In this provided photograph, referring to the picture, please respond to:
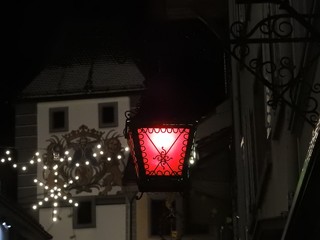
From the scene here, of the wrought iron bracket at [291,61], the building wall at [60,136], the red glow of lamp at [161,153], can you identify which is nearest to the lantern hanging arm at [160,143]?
the red glow of lamp at [161,153]

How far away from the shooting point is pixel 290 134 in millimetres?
6527

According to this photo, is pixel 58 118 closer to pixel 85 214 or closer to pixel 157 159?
pixel 85 214

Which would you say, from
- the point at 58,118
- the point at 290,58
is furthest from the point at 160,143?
the point at 58,118

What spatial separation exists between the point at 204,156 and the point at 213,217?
17.7 ft

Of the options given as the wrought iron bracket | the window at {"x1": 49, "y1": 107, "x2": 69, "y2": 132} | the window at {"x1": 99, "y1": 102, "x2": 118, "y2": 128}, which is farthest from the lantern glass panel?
the window at {"x1": 49, "y1": 107, "x2": 69, "y2": 132}

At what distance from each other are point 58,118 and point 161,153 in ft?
71.3

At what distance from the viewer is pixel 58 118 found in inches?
1148

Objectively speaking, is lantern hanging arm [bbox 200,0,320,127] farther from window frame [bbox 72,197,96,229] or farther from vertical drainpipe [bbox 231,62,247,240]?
window frame [bbox 72,197,96,229]

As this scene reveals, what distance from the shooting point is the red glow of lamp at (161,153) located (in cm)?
771

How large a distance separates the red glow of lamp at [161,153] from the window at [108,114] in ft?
68.5

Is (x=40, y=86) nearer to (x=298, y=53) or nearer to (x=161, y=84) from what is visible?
(x=161, y=84)

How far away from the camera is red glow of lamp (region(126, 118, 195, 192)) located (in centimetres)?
771

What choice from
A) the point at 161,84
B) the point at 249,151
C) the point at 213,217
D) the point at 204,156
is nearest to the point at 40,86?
the point at 213,217

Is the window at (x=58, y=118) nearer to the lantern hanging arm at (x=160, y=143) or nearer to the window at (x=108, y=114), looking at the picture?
the window at (x=108, y=114)
